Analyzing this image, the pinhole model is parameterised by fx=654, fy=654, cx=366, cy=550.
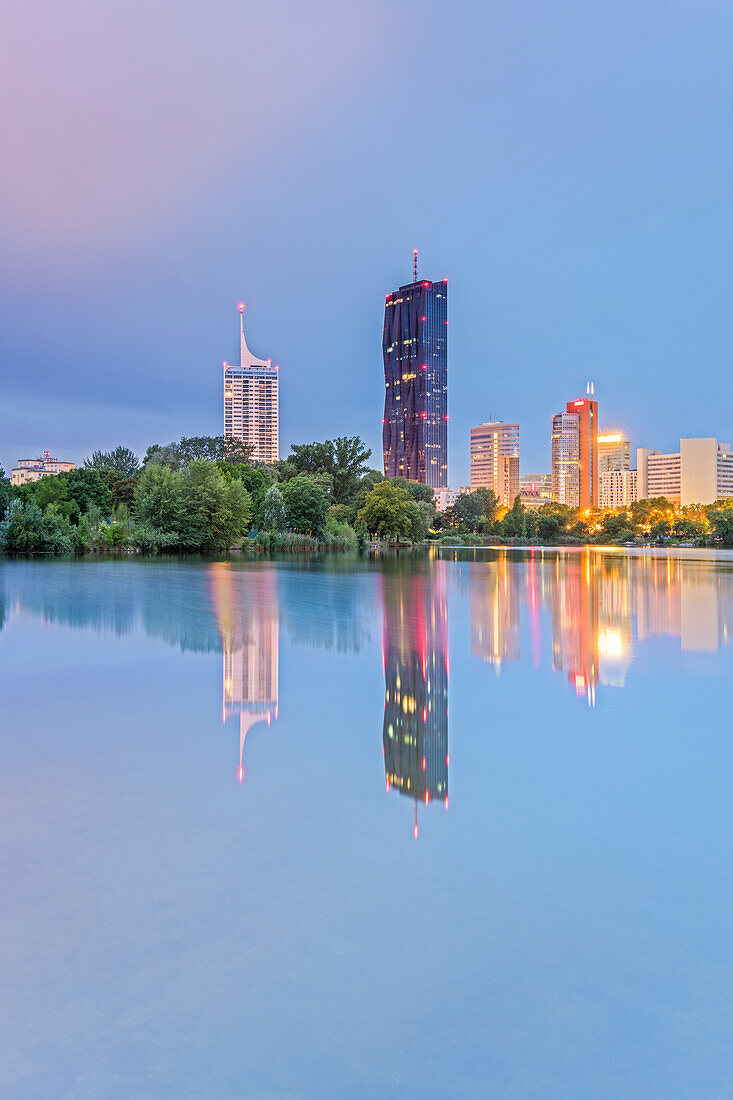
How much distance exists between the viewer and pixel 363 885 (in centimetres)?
306

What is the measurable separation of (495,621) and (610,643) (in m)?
2.65

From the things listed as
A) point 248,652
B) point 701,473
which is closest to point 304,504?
point 248,652

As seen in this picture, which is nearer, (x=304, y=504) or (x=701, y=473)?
(x=304, y=504)

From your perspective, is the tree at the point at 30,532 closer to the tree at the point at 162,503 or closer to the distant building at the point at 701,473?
the tree at the point at 162,503

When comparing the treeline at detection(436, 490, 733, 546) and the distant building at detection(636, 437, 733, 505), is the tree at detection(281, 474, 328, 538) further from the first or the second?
the distant building at detection(636, 437, 733, 505)

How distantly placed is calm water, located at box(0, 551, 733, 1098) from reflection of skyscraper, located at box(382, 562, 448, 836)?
42 mm

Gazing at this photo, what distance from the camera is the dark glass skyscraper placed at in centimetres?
18775

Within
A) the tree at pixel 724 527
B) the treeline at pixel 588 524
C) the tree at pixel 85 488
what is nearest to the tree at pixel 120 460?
the tree at pixel 85 488

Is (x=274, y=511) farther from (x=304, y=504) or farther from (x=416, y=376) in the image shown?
(x=416, y=376)

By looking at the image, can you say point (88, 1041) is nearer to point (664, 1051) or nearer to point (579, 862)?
point (664, 1051)

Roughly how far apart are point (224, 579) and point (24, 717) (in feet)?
50.9

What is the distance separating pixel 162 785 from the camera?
4328 mm

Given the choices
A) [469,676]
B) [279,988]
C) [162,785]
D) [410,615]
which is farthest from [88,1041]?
[410,615]

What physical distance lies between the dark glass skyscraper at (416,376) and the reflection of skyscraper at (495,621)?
169356mm
